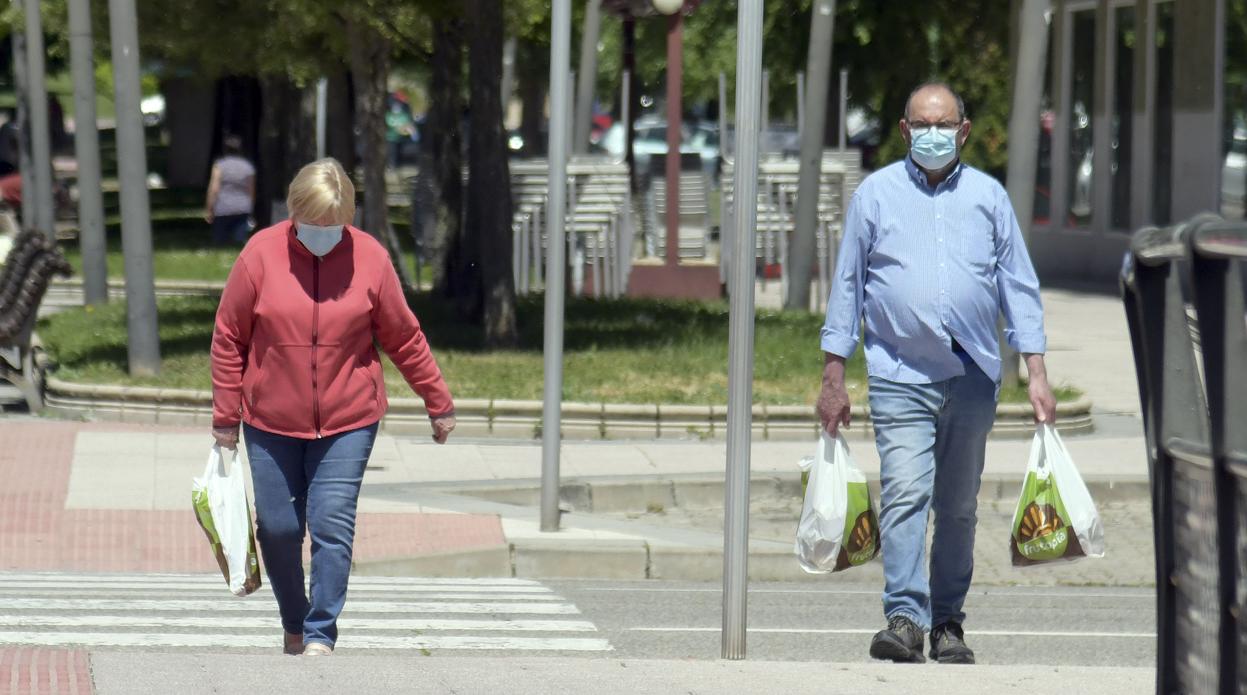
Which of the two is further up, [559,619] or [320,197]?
[320,197]

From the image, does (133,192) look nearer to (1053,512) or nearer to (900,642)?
(900,642)

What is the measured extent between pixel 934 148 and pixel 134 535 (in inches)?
187

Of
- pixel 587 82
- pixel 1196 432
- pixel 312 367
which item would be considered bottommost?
pixel 312 367

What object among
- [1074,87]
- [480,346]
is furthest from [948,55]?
[480,346]

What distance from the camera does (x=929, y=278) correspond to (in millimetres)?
5969

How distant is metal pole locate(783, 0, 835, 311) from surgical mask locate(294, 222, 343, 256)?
41.1 ft

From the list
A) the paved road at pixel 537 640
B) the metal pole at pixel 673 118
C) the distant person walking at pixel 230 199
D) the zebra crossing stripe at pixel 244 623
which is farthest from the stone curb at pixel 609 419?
the distant person walking at pixel 230 199

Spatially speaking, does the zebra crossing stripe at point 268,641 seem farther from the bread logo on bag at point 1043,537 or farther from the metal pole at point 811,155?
the metal pole at point 811,155

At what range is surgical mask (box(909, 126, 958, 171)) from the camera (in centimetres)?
598

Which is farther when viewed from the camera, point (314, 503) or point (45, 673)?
point (314, 503)

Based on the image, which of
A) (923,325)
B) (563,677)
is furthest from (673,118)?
(563,677)

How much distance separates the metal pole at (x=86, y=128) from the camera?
16203mm

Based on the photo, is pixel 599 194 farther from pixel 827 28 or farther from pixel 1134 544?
pixel 1134 544

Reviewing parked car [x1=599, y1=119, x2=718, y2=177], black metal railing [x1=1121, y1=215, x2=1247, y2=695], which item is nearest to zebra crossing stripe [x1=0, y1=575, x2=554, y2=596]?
black metal railing [x1=1121, y1=215, x2=1247, y2=695]
